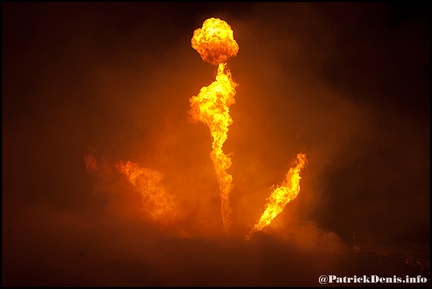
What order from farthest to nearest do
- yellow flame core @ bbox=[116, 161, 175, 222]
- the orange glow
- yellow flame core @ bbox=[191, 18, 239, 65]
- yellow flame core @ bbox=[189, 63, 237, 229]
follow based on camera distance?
the orange glow → yellow flame core @ bbox=[116, 161, 175, 222] → yellow flame core @ bbox=[189, 63, 237, 229] → yellow flame core @ bbox=[191, 18, 239, 65]

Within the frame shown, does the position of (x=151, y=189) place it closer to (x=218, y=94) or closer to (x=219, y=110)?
(x=219, y=110)

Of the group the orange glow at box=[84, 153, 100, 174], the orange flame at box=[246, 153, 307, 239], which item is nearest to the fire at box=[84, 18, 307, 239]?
the orange flame at box=[246, 153, 307, 239]

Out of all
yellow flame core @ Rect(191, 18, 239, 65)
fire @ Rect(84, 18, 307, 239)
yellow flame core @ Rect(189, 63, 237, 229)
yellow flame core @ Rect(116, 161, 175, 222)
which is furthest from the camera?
yellow flame core @ Rect(116, 161, 175, 222)

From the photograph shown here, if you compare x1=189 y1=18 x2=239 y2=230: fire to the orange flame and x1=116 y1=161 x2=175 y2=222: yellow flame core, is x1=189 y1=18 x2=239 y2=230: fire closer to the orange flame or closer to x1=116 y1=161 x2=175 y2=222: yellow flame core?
the orange flame

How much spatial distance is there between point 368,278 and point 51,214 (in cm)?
1208

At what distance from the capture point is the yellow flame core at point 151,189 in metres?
16.6

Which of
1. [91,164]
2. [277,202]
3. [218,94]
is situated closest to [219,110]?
[218,94]

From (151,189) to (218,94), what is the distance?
4.48 meters

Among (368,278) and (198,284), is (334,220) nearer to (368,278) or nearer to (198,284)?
(368,278)

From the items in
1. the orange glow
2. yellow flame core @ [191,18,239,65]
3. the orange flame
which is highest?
yellow flame core @ [191,18,239,65]

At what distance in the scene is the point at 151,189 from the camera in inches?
655

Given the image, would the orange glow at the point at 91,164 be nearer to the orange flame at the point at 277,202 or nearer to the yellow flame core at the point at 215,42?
the yellow flame core at the point at 215,42

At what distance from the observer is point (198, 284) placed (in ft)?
38.5

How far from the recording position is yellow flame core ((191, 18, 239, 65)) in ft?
48.1
